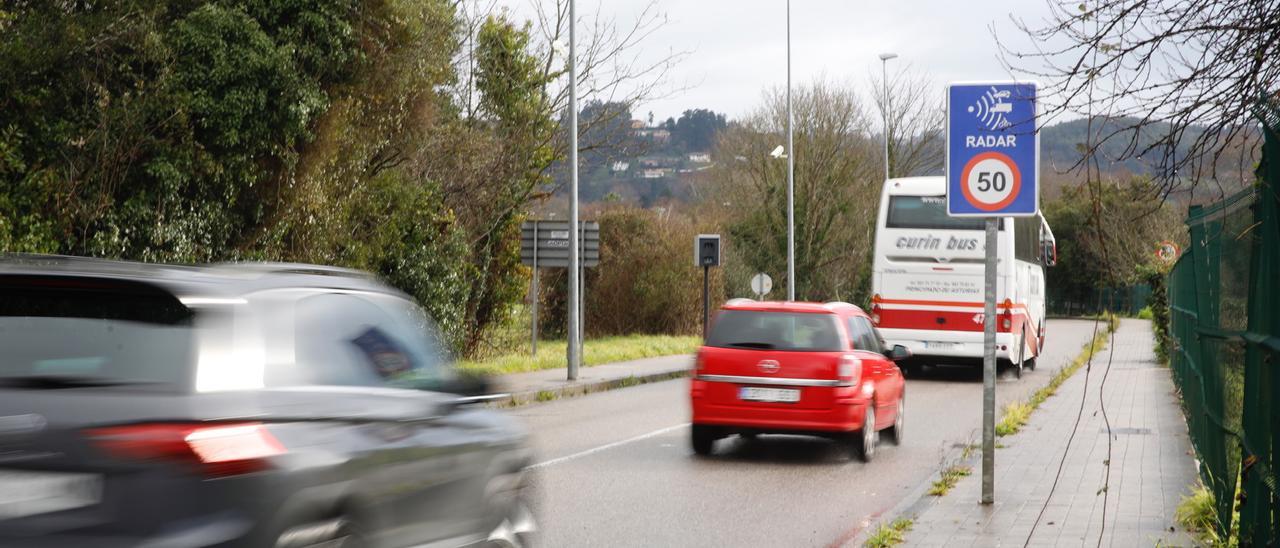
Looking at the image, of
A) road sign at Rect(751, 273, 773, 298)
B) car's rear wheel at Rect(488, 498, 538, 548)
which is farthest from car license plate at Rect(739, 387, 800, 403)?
road sign at Rect(751, 273, 773, 298)

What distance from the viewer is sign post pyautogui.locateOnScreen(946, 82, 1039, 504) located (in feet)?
31.4

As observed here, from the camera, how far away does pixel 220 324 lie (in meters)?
4.46

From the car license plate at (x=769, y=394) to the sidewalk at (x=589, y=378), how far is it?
5.85m

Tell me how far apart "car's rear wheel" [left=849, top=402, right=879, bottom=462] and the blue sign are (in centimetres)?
390

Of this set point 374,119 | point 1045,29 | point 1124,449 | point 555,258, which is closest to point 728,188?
point 555,258

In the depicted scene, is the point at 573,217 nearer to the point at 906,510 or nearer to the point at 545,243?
the point at 545,243

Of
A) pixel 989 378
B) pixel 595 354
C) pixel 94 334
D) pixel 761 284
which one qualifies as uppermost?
pixel 761 284

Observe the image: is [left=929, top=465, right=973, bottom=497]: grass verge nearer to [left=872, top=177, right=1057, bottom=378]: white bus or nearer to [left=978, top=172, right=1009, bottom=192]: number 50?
[left=978, top=172, right=1009, bottom=192]: number 50

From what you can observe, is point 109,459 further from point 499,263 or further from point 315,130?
point 499,263

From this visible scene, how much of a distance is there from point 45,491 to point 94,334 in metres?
0.57

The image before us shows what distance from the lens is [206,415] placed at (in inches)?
166

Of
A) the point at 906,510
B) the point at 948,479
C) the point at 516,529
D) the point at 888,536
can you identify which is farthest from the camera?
the point at 948,479

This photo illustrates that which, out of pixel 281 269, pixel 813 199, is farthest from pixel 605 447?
pixel 813 199

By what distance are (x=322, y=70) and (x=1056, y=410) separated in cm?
1088
